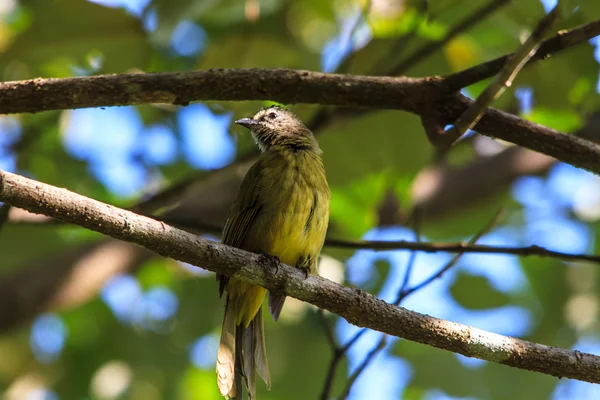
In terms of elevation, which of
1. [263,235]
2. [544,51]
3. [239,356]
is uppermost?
[544,51]

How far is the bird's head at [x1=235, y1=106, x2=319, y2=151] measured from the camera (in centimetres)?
484

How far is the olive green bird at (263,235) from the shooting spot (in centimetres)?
409

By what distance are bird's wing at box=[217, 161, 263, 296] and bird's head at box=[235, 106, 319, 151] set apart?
48 centimetres

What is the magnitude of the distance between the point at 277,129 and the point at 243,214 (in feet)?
3.43

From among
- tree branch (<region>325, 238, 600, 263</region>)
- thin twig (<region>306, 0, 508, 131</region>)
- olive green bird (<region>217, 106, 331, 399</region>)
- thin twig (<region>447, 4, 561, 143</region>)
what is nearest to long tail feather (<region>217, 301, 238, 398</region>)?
olive green bird (<region>217, 106, 331, 399</region>)

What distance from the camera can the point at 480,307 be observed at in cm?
577

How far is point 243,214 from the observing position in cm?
427

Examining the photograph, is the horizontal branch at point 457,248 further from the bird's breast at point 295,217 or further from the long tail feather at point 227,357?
the long tail feather at point 227,357

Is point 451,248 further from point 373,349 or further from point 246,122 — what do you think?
point 246,122

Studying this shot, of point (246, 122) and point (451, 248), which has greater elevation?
point (246, 122)

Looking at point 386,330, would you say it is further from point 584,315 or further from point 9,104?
point 584,315

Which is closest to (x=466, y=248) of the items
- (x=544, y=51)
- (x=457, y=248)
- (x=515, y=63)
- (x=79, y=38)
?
(x=457, y=248)

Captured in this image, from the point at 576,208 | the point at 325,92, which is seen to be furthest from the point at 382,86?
the point at 576,208

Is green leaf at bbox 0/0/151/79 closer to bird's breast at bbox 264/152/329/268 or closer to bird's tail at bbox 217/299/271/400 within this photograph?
bird's breast at bbox 264/152/329/268
